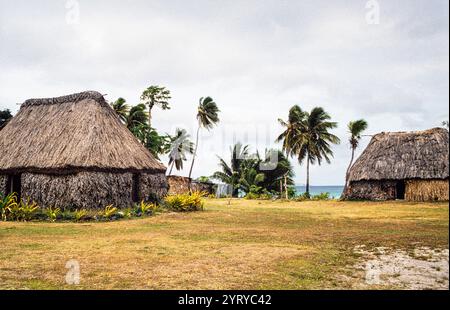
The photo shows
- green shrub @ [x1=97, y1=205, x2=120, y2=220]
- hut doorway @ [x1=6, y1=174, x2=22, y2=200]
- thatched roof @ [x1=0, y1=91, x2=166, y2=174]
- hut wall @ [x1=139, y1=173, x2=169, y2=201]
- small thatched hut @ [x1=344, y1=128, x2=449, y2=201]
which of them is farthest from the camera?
small thatched hut @ [x1=344, y1=128, x2=449, y2=201]

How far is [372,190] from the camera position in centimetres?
2450

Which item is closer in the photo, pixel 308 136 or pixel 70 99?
pixel 70 99

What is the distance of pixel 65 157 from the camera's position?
15.7 meters

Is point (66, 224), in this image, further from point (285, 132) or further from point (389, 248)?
point (285, 132)

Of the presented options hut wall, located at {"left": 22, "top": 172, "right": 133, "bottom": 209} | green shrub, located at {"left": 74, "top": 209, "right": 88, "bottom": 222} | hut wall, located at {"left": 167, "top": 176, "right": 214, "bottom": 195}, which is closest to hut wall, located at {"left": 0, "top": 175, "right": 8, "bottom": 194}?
hut wall, located at {"left": 22, "top": 172, "right": 133, "bottom": 209}

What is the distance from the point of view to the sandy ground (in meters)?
5.28

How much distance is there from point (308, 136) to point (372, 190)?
9.91 meters

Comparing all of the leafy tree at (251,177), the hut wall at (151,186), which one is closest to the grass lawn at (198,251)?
the hut wall at (151,186)

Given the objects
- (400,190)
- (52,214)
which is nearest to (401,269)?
(52,214)

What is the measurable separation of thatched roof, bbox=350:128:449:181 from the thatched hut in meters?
13.5

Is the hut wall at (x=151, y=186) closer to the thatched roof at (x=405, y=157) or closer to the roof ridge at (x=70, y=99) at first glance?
the roof ridge at (x=70, y=99)

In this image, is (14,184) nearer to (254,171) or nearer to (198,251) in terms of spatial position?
(198,251)

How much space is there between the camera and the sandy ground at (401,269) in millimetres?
5281

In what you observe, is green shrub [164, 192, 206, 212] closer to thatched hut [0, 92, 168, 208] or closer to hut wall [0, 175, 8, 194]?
thatched hut [0, 92, 168, 208]
